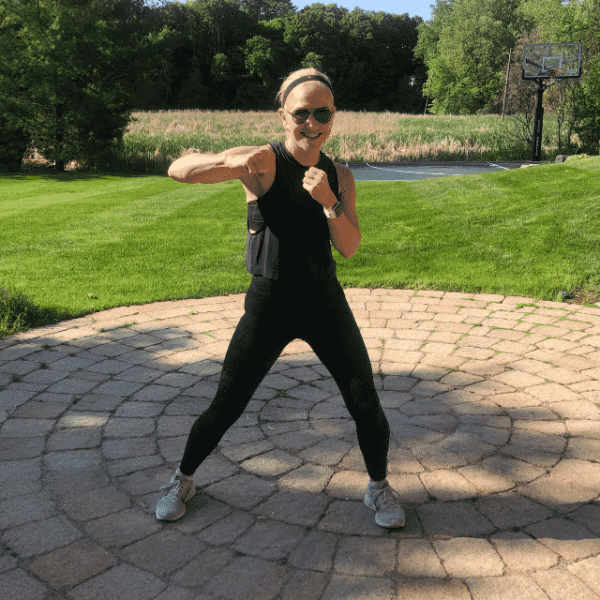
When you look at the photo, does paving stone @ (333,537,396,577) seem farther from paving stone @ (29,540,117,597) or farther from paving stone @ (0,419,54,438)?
paving stone @ (0,419,54,438)

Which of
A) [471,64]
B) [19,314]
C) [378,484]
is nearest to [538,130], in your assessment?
[19,314]

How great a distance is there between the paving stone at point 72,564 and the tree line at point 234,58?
22.1 metres

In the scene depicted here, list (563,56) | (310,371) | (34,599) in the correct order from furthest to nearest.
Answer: (563,56)
(310,371)
(34,599)

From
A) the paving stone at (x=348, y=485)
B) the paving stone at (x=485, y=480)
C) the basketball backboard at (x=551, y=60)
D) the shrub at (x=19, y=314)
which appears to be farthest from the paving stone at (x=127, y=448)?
the basketball backboard at (x=551, y=60)

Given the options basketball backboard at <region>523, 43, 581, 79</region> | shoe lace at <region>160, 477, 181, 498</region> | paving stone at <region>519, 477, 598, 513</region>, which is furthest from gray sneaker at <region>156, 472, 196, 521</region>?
basketball backboard at <region>523, 43, 581, 79</region>

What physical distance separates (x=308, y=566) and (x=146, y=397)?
2.11 m

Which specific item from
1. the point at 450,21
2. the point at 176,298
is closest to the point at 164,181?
the point at 176,298

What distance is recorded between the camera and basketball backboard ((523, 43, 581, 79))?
26.5m

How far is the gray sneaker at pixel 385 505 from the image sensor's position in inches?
107

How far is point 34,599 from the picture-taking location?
234 centimetres

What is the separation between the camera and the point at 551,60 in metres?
27.4

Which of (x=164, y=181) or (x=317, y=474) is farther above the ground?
(x=164, y=181)

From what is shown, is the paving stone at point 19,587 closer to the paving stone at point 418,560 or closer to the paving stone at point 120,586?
the paving stone at point 120,586

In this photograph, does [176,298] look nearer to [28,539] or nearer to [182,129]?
[28,539]
